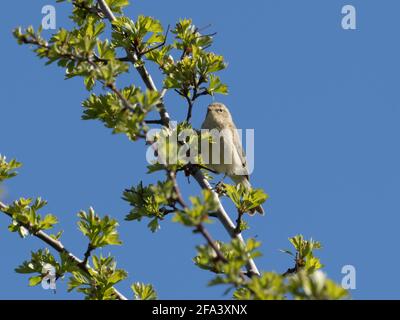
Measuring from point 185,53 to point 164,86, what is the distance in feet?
1.73

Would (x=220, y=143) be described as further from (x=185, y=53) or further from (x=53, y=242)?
(x=53, y=242)

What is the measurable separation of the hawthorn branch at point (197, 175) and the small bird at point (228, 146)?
2388mm

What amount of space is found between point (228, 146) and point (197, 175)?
295cm

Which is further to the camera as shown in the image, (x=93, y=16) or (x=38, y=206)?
(x=93, y=16)

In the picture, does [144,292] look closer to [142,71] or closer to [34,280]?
[34,280]

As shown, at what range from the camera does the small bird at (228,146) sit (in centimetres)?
936

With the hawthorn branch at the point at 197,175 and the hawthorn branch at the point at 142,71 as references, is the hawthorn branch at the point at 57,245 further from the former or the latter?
the hawthorn branch at the point at 142,71

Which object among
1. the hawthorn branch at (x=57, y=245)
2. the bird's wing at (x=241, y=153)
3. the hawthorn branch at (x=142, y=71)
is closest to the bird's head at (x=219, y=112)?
the bird's wing at (x=241, y=153)

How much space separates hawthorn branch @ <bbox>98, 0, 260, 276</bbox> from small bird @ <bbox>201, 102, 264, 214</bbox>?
2.39m

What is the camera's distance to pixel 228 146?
948cm

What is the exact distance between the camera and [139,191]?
6.84 metres
